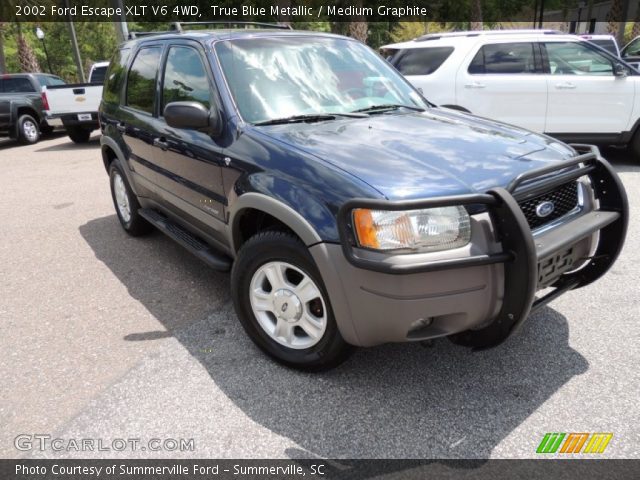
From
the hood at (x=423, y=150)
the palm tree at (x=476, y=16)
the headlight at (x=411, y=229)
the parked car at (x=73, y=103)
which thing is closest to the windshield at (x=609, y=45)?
the hood at (x=423, y=150)

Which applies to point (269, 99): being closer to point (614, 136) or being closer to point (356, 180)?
point (356, 180)

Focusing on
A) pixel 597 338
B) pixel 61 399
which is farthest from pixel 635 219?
pixel 61 399

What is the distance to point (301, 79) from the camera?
3.38 m

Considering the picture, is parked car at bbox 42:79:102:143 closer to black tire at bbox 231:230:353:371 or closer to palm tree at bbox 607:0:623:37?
black tire at bbox 231:230:353:371

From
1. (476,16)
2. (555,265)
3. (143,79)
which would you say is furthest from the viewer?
(476,16)

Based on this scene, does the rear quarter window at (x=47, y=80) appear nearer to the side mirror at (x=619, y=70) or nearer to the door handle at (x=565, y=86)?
the door handle at (x=565, y=86)

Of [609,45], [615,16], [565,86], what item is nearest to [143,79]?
[565,86]

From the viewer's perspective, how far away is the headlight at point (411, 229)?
2246mm

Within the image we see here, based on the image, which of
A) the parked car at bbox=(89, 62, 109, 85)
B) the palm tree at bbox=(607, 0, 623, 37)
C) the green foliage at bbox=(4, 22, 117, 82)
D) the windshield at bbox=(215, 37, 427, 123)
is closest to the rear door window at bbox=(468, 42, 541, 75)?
the windshield at bbox=(215, 37, 427, 123)

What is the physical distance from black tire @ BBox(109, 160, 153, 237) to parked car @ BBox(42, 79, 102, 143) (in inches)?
298

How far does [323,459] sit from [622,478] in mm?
1254

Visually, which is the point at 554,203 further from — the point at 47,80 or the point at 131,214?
the point at 47,80

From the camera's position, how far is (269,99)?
10.5ft

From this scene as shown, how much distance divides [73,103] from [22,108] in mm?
2416
